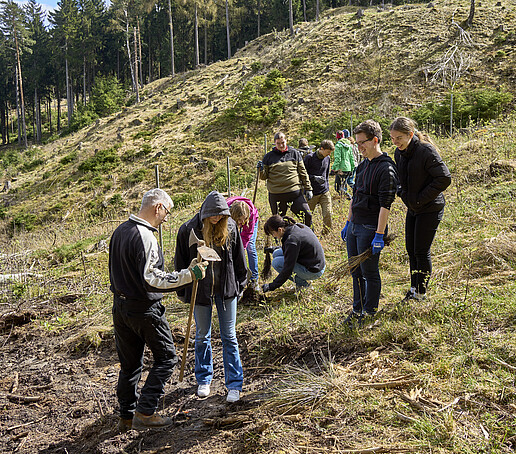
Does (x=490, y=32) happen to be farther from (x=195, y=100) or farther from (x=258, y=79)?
(x=195, y=100)

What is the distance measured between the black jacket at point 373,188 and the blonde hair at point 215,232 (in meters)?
1.38

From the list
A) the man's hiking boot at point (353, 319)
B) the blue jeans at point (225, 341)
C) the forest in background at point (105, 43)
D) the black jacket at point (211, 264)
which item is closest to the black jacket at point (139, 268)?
the black jacket at point (211, 264)

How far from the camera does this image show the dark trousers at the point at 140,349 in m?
3.11

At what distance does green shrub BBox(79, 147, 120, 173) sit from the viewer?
78.9 feet

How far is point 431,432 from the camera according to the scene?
2547 millimetres

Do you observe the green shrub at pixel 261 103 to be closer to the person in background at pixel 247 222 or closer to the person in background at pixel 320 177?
the person in background at pixel 320 177

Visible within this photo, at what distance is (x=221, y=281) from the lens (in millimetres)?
3557

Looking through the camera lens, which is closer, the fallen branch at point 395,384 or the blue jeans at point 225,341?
the fallen branch at point 395,384

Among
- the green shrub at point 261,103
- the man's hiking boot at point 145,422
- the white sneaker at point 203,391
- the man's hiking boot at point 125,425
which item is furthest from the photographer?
the green shrub at point 261,103

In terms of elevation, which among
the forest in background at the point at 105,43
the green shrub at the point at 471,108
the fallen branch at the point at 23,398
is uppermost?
the forest in background at the point at 105,43

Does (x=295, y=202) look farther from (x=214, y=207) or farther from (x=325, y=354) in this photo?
(x=214, y=207)

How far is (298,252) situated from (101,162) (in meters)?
22.4

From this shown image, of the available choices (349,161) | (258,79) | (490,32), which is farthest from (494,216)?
(258,79)

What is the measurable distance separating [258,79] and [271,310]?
2434cm
